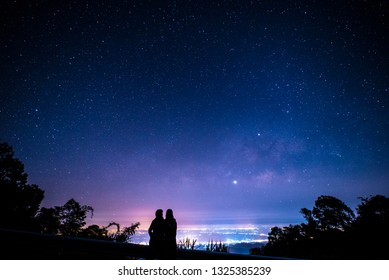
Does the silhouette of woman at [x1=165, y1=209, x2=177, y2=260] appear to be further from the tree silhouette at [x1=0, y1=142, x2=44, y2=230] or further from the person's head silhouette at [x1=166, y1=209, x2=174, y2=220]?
the tree silhouette at [x1=0, y1=142, x2=44, y2=230]

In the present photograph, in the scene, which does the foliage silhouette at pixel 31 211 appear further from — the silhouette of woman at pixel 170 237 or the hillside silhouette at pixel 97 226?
the silhouette of woman at pixel 170 237

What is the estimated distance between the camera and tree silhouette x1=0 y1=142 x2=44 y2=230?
41.3 ft

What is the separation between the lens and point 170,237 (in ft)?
16.3

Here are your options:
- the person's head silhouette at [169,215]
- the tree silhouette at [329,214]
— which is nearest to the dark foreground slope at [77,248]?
the person's head silhouette at [169,215]

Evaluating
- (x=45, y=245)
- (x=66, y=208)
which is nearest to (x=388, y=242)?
(x=45, y=245)

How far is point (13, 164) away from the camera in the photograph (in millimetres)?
14469

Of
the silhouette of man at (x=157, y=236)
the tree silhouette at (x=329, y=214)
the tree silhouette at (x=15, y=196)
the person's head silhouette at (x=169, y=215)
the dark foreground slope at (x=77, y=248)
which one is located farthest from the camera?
the tree silhouette at (x=329, y=214)

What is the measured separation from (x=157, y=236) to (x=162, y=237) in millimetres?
111

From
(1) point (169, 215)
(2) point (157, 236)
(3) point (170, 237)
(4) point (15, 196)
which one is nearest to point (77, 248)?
(2) point (157, 236)

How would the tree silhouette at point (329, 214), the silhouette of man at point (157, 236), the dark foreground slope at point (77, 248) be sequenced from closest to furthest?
the dark foreground slope at point (77, 248) < the silhouette of man at point (157, 236) < the tree silhouette at point (329, 214)

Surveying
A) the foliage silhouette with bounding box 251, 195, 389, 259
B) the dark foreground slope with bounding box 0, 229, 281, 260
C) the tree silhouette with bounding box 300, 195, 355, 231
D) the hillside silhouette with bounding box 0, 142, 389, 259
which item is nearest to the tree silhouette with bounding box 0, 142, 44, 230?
the hillside silhouette with bounding box 0, 142, 389, 259

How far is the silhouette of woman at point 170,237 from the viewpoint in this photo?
4.77 metres

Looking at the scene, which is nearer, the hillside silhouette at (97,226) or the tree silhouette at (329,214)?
the hillside silhouette at (97,226)
